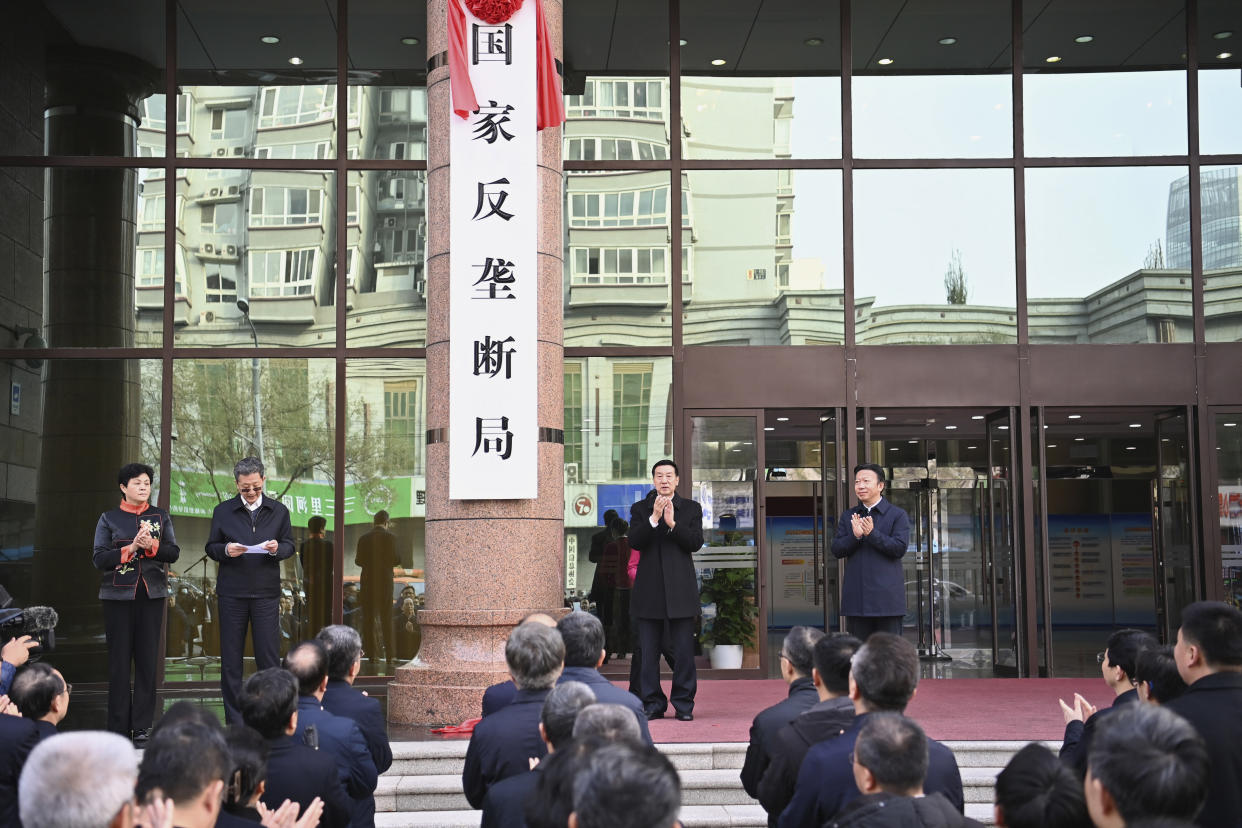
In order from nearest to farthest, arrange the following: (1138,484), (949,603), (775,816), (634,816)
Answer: (634,816) → (775,816) → (949,603) → (1138,484)

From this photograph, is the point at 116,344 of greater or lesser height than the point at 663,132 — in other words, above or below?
below

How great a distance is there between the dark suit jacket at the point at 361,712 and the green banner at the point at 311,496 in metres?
6.56

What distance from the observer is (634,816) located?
2.43m

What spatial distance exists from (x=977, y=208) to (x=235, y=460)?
737 centimetres

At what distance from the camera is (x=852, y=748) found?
3750 millimetres

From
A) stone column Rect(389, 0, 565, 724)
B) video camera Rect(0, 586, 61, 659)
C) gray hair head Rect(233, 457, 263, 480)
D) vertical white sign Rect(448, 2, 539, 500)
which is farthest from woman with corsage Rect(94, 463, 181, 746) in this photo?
vertical white sign Rect(448, 2, 539, 500)

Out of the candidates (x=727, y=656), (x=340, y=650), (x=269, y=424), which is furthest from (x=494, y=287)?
(x=340, y=650)

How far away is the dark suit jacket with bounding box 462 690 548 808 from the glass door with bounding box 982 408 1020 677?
28.0 ft

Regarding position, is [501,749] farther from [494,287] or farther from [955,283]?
[955,283]

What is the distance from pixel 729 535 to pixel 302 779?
8.06 metres

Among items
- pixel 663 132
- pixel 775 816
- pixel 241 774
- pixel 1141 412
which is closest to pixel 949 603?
pixel 1141 412

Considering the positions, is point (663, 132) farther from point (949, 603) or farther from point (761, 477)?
point (949, 603)

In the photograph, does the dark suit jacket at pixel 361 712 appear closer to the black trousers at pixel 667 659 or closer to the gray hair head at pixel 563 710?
the gray hair head at pixel 563 710

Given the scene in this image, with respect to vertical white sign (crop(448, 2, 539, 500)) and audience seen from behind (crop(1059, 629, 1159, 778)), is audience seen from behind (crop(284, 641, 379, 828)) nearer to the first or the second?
audience seen from behind (crop(1059, 629, 1159, 778))
